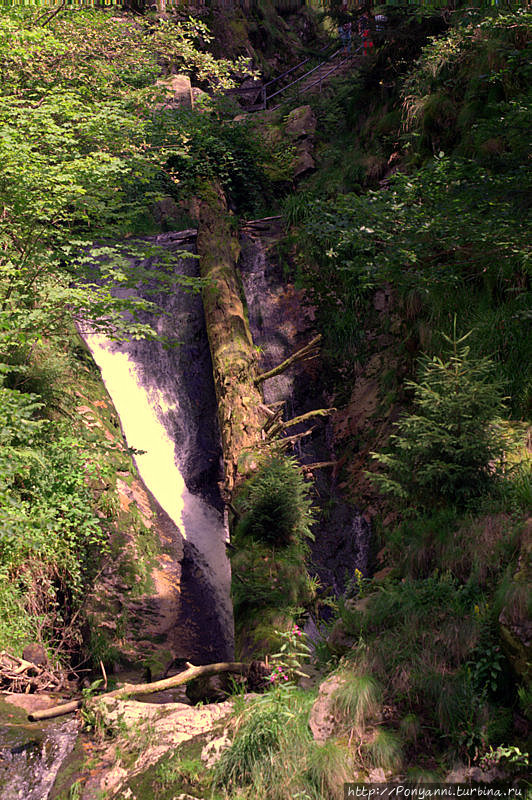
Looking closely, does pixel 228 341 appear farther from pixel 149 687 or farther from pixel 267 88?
pixel 267 88

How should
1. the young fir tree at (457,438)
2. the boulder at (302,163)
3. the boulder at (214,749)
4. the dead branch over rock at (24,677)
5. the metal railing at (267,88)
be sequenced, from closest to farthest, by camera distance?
1. the boulder at (214,749)
2. the young fir tree at (457,438)
3. the dead branch over rock at (24,677)
4. the boulder at (302,163)
5. the metal railing at (267,88)

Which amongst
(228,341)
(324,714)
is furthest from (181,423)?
(324,714)

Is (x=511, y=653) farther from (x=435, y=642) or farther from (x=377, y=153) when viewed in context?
(x=377, y=153)

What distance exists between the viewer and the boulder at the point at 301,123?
1723 centimetres

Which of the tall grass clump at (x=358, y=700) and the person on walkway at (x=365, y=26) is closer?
the tall grass clump at (x=358, y=700)

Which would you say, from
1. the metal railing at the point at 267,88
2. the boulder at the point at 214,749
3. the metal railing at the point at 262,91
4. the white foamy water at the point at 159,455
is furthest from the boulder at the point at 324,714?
the metal railing at the point at 262,91

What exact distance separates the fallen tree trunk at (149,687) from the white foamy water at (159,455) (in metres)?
2.73

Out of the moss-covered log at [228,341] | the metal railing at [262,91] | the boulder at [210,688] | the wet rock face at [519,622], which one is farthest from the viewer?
the metal railing at [262,91]

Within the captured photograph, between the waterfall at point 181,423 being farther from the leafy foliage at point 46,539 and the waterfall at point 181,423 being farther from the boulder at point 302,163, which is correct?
the boulder at point 302,163

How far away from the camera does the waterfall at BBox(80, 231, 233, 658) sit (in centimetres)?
911

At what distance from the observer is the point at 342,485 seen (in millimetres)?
9469

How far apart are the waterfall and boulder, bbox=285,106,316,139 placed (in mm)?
7402

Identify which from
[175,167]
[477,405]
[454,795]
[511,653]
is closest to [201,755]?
[454,795]

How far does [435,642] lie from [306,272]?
32.0 ft
